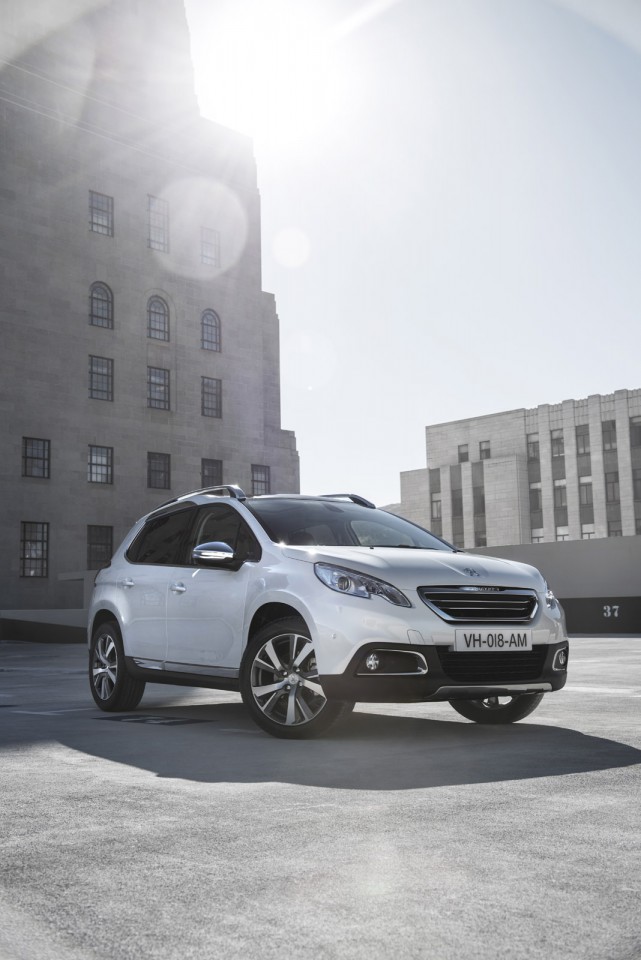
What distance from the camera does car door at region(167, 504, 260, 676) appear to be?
775 cm

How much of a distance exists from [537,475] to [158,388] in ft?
167

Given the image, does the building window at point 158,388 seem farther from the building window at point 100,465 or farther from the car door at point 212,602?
the car door at point 212,602

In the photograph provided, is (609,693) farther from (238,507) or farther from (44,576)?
(44,576)

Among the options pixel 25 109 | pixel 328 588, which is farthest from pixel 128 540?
pixel 25 109

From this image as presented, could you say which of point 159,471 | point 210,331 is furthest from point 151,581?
point 210,331

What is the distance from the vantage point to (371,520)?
8562 millimetres

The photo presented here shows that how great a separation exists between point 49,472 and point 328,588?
3808cm

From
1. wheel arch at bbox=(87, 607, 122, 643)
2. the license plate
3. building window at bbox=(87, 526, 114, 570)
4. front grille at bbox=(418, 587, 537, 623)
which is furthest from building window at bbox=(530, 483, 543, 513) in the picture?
the license plate

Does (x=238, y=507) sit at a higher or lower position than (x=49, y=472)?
lower

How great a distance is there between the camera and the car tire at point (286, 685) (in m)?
6.93

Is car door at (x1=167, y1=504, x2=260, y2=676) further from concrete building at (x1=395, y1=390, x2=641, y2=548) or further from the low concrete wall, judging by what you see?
concrete building at (x1=395, y1=390, x2=641, y2=548)

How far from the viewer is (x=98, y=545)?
148 ft

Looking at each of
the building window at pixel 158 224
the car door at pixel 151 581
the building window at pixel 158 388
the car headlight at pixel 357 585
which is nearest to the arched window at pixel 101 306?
the building window at pixel 158 388

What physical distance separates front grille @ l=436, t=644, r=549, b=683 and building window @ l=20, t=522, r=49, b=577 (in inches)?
1467
